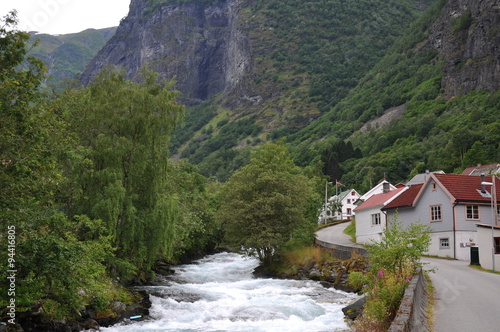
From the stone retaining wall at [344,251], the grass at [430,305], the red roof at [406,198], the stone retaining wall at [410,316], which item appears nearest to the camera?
the stone retaining wall at [410,316]

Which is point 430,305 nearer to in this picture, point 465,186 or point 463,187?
point 463,187

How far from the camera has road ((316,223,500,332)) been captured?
13258 millimetres

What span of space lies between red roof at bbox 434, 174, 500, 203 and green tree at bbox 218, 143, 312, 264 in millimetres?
12469

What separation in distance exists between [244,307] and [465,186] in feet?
87.8

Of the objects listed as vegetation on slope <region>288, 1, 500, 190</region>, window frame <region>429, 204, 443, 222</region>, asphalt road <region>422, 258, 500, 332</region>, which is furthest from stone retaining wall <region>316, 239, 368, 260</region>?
vegetation on slope <region>288, 1, 500, 190</region>

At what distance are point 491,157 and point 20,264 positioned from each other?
102 meters

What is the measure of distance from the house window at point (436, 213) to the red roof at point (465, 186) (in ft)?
6.74

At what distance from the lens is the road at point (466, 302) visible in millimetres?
13258

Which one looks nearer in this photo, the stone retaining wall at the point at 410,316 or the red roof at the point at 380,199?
the stone retaining wall at the point at 410,316

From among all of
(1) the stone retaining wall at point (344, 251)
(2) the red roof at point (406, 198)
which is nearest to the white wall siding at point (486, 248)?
(1) the stone retaining wall at point (344, 251)

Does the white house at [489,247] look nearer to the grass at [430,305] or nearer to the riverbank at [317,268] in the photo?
the riverbank at [317,268]

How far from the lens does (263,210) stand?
129ft

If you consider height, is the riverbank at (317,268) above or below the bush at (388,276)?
below

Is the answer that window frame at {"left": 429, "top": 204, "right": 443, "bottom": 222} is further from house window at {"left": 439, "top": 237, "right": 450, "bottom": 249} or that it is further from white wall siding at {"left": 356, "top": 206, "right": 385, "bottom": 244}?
white wall siding at {"left": 356, "top": 206, "right": 385, "bottom": 244}
